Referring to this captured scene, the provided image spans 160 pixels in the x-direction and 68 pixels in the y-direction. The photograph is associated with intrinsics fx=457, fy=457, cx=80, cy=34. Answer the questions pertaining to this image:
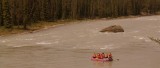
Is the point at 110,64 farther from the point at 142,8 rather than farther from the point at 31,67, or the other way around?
the point at 142,8

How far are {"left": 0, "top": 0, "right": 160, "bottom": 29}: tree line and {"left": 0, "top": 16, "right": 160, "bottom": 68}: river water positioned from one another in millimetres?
9684

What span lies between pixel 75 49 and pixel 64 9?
227 feet

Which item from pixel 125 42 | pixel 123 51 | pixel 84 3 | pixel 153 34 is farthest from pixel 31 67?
pixel 84 3

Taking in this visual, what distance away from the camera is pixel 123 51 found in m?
61.2

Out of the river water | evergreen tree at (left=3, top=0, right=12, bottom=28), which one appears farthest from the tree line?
the river water

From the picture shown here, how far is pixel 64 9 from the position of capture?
435 feet

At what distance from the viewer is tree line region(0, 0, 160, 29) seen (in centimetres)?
9969

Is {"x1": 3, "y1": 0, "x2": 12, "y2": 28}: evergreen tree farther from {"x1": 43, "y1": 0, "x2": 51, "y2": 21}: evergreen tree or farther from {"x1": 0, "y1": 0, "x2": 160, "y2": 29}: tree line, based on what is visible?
{"x1": 43, "y1": 0, "x2": 51, "y2": 21}: evergreen tree

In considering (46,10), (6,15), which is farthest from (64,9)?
(6,15)

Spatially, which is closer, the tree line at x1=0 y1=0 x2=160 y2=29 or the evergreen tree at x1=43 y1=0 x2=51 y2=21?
the tree line at x1=0 y1=0 x2=160 y2=29

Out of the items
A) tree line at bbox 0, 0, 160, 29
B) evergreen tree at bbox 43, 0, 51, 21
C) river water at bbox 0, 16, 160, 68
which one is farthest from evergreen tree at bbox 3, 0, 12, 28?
evergreen tree at bbox 43, 0, 51, 21

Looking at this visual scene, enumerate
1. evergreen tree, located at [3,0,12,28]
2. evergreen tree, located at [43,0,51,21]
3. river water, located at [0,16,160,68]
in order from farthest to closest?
1. evergreen tree, located at [43,0,51,21]
2. evergreen tree, located at [3,0,12,28]
3. river water, located at [0,16,160,68]

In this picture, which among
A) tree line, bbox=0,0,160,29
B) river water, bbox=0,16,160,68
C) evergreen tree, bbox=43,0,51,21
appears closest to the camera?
river water, bbox=0,16,160,68

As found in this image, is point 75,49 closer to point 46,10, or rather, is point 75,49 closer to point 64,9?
point 46,10
